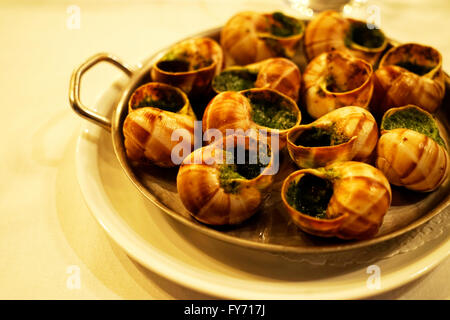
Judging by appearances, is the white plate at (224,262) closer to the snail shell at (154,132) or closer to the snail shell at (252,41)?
the snail shell at (154,132)

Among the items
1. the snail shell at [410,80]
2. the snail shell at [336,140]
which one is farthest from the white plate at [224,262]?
the snail shell at [410,80]

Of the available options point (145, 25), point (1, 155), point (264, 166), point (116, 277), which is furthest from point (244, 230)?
point (145, 25)

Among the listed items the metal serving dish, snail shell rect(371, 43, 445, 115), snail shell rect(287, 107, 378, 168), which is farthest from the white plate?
snail shell rect(371, 43, 445, 115)

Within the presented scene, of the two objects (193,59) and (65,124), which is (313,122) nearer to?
(193,59)

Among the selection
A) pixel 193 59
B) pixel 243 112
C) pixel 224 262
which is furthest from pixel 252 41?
pixel 224 262
